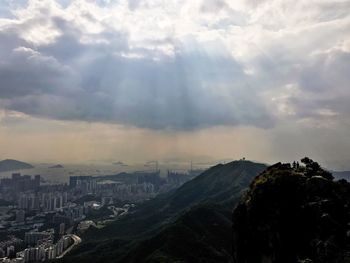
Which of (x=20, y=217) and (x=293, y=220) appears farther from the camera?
(x=20, y=217)

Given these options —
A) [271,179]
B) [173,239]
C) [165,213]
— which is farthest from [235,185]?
[271,179]

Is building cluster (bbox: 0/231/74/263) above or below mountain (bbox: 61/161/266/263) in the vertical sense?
below

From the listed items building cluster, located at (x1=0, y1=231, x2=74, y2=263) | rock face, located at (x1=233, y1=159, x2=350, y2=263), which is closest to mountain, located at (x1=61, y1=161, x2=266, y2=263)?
building cluster, located at (x1=0, y1=231, x2=74, y2=263)

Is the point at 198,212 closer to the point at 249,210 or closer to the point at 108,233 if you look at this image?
the point at 108,233

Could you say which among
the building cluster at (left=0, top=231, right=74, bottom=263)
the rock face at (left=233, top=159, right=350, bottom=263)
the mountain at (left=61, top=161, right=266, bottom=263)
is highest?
the rock face at (left=233, top=159, right=350, bottom=263)

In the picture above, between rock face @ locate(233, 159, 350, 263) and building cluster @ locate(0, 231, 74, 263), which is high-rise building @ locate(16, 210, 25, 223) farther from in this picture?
rock face @ locate(233, 159, 350, 263)

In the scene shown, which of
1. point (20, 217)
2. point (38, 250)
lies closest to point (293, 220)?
point (38, 250)

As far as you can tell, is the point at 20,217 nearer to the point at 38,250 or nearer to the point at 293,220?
the point at 38,250

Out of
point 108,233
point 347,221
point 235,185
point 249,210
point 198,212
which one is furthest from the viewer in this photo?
point 235,185

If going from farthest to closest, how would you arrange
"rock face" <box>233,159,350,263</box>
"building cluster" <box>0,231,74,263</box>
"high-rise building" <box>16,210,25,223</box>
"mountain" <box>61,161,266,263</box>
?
"high-rise building" <box>16,210,25,223</box> → "building cluster" <box>0,231,74,263</box> → "mountain" <box>61,161,266,263</box> → "rock face" <box>233,159,350,263</box>
